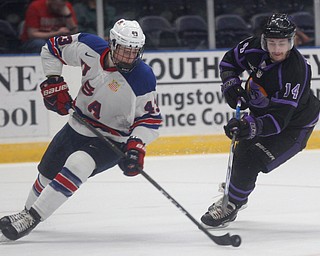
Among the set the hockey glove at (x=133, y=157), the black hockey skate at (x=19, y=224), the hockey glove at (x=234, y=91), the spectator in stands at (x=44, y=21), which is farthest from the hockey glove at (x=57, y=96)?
the spectator in stands at (x=44, y=21)

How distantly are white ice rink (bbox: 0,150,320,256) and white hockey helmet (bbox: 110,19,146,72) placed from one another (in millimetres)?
737

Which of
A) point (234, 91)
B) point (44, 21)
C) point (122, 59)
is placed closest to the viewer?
point (122, 59)

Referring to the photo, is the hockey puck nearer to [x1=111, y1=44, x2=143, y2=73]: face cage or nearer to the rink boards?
[x1=111, y1=44, x2=143, y2=73]: face cage

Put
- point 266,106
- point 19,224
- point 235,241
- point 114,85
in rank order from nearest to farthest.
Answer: point 235,241 < point 19,224 < point 114,85 < point 266,106

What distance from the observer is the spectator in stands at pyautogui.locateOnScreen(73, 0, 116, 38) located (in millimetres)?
7668

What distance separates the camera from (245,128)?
422 centimetres

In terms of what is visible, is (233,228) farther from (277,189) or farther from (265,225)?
(277,189)

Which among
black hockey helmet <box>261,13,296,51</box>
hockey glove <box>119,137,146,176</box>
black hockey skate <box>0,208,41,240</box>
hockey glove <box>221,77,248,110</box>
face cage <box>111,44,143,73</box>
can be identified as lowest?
black hockey skate <box>0,208,41,240</box>

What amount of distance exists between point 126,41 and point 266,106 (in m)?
0.76

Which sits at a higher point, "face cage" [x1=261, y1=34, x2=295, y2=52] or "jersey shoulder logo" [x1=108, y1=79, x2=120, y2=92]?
"face cage" [x1=261, y1=34, x2=295, y2=52]

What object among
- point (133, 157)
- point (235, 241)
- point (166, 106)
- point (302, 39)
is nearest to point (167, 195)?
point (133, 157)

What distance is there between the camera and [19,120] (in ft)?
23.7

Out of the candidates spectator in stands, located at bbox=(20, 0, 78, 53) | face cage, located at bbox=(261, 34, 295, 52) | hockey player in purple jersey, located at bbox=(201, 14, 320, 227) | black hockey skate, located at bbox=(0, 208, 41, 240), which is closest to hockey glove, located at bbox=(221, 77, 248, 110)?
hockey player in purple jersey, located at bbox=(201, 14, 320, 227)

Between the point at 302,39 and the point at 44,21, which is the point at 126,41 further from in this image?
the point at 302,39
